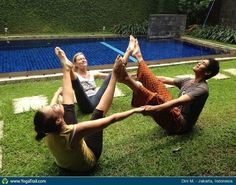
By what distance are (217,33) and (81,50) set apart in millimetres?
6612

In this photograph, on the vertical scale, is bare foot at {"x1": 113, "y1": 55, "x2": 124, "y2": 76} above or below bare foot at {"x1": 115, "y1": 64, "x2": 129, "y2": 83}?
above

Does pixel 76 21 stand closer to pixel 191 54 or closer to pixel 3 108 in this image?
pixel 191 54

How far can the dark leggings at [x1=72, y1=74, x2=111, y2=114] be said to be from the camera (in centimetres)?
455

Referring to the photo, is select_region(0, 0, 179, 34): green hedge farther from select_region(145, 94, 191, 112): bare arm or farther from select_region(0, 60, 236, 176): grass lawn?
select_region(145, 94, 191, 112): bare arm

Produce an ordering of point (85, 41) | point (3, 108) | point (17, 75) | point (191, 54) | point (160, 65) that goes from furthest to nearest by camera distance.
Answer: point (85, 41)
point (191, 54)
point (160, 65)
point (17, 75)
point (3, 108)

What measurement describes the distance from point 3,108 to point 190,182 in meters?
3.82

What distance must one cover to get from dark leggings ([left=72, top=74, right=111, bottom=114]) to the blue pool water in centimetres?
524

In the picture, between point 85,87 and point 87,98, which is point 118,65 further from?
point 85,87

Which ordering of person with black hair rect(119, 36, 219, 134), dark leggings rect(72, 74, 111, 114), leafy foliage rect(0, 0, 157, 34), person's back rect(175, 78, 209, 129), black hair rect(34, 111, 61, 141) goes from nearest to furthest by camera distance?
black hair rect(34, 111, 61, 141) → person with black hair rect(119, 36, 219, 134) → person's back rect(175, 78, 209, 129) → dark leggings rect(72, 74, 111, 114) → leafy foliage rect(0, 0, 157, 34)

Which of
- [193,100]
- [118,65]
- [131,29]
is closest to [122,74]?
[118,65]

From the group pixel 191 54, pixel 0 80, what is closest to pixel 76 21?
pixel 191 54

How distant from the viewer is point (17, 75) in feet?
23.7

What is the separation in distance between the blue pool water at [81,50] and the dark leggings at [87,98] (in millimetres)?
Result: 5244

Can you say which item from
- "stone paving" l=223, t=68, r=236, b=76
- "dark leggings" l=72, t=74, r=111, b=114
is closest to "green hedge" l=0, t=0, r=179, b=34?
"stone paving" l=223, t=68, r=236, b=76
